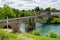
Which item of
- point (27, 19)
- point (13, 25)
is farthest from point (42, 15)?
point (13, 25)

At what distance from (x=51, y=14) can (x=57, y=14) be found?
542cm

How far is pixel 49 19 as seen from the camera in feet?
271

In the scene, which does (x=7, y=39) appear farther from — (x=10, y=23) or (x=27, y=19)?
(x=27, y=19)

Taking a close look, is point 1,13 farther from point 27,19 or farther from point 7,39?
point 7,39

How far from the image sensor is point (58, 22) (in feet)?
270

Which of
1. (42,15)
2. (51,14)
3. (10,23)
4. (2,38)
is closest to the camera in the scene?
(2,38)

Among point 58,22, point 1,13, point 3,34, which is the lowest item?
point 58,22

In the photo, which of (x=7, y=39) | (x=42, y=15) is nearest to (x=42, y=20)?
(x=42, y=15)

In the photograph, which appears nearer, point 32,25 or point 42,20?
point 32,25

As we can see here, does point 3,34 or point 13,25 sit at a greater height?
point 3,34

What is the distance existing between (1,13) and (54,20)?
2761 centimetres

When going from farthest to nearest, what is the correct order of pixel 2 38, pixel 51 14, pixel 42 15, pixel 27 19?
1. pixel 51 14
2. pixel 42 15
3. pixel 27 19
4. pixel 2 38

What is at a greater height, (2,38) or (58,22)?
(2,38)

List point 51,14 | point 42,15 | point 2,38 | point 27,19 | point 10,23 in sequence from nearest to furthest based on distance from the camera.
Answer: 1. point 2,38
2. point 10,23
3. point 27,19
4. point 42,15
5. point 51,14
